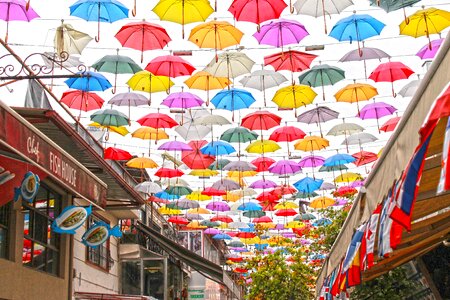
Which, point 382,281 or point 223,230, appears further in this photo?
point 223,230

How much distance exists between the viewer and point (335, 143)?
79.5 ft

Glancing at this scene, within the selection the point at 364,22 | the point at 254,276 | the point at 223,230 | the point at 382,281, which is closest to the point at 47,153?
the point at 382,281

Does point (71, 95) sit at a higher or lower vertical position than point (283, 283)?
higher

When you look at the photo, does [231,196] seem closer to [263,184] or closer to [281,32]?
[263,184]

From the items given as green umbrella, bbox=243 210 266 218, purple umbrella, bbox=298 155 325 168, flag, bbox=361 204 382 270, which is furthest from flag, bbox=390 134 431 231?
green umbrella, bbox=243 210 266 218

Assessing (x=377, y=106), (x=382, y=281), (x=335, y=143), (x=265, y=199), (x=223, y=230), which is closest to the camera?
(x=382, y=281)

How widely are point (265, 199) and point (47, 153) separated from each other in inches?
716

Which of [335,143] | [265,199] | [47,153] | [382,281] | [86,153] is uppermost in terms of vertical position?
[335,143]

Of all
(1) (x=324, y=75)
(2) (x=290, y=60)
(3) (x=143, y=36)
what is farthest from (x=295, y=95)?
(3) (x=143, y=36)

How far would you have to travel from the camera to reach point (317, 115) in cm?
1817

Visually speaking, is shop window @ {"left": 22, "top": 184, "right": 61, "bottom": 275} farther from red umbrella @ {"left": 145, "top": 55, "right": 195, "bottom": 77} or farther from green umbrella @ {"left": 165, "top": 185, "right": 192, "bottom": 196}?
green umbrella @ {"left": 165, "top": 185, "right": 192, "bottom": 196}

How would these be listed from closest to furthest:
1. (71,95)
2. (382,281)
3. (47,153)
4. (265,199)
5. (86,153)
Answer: (47,153), (382,281), (86,153), (71,95), (265,199)

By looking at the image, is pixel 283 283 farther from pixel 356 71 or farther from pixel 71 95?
pixel 71 95

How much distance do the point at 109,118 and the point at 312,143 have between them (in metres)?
6.38
